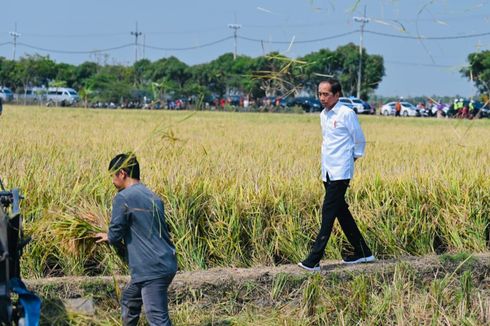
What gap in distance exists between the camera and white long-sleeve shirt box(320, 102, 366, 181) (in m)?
5.57

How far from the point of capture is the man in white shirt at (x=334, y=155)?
555cm

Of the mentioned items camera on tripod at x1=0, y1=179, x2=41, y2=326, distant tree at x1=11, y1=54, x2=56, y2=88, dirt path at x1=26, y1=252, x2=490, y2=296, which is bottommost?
dirt path at x1=26, y1=252, x2=490, y2=296

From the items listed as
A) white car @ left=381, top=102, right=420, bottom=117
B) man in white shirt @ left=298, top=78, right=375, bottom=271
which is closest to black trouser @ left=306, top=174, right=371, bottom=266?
man in white shirt @ left=298, top=78, right=375, bottom=271

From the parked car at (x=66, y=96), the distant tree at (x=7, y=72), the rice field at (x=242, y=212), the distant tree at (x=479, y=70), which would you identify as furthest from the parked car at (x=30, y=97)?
the distant tree at (x=479, y=70)

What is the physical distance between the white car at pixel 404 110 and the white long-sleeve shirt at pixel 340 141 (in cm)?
4328

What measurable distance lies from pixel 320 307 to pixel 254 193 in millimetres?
1386

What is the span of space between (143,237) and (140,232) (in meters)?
0.03

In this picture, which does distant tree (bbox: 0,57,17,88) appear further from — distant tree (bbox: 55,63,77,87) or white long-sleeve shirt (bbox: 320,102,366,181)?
white long-sleeve shirt (bbox: 320,102,366,181)

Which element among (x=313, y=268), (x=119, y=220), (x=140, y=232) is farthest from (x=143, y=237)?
(x=313, y=268)

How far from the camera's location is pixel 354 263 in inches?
230

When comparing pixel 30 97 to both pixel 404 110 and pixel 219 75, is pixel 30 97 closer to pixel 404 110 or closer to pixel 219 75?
pixel 404 110

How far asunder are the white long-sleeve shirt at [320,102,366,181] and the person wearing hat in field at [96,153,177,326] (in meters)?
1.72

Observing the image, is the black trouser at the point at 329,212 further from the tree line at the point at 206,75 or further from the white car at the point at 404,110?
the white car at the point at 404,110

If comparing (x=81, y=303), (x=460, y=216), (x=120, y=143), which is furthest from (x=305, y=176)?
(x=120, y=143)
